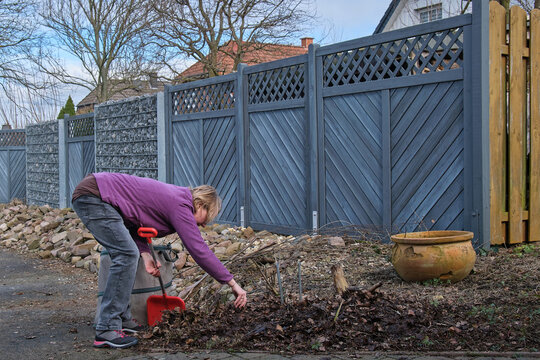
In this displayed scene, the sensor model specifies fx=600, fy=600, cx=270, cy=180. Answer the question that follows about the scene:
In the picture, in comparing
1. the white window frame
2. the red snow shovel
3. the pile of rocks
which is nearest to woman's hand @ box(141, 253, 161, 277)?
the red snow shovel

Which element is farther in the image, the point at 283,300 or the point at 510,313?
the point at 283,300

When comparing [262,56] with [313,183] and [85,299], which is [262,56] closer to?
[313,183]

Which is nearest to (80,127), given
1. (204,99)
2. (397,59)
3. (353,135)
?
(204,99)

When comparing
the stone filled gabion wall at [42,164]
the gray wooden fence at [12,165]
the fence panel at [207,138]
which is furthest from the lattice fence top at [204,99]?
the gray wooden fence at [12,165]

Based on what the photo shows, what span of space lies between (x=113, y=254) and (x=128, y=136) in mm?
8343

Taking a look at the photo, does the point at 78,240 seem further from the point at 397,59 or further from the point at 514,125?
the point at 514,125

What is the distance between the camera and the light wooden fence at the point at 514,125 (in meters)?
6.20

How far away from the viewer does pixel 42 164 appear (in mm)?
16750

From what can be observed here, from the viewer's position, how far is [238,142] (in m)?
9.27

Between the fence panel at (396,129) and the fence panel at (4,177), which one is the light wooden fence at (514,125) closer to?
the fence panel at (396,129)

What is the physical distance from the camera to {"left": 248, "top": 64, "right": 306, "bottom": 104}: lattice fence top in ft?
27.1

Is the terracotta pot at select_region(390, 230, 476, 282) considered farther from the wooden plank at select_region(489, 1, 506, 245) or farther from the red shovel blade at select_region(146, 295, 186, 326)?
the red shovel blade at select_region(146, 295, 186, 326)

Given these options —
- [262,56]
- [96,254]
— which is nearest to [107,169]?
[96,254]

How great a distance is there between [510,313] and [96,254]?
6.27 meters
